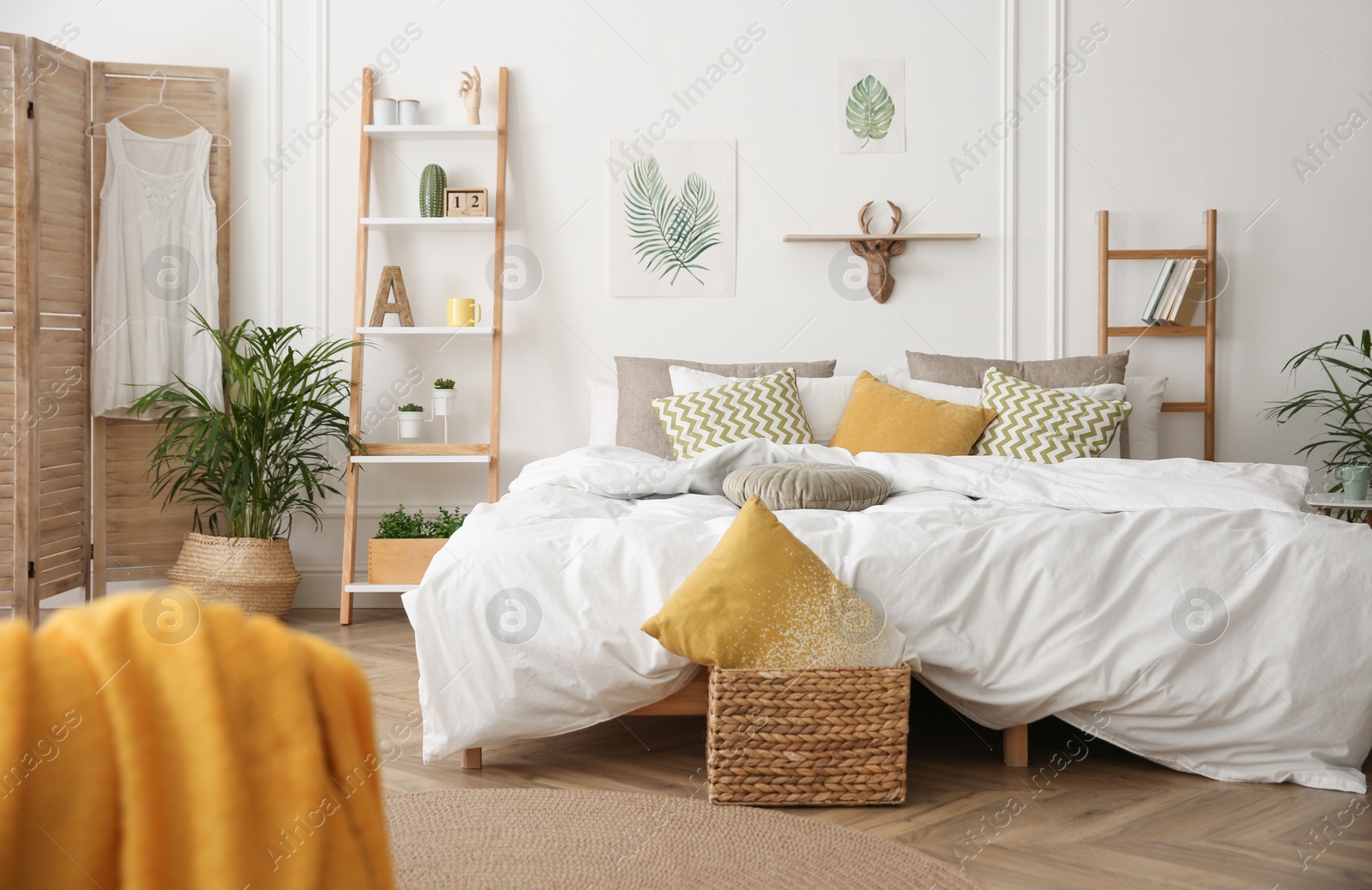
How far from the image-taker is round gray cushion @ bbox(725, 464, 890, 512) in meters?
2.51

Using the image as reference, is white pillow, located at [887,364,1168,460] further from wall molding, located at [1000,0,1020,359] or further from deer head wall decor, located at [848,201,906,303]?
wall molding, located at [1000,0,1020,359]

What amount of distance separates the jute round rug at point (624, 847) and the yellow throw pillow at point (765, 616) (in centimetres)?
29

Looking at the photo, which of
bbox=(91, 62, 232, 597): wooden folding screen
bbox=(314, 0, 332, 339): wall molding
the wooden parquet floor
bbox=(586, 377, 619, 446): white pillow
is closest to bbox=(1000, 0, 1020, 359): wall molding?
bbox=(586, 377, 619, 446): white pillow

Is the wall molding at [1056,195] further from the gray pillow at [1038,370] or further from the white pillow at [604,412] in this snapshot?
the white pillow at [604,412]

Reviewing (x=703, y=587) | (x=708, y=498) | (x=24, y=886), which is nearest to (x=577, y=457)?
(x=708, y=498)

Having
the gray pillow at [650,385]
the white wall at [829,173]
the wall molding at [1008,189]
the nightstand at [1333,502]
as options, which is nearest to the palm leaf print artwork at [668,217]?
the white wall at [829,173]

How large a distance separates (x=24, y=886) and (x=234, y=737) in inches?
4.2

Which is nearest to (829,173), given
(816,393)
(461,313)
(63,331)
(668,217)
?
(668,217)

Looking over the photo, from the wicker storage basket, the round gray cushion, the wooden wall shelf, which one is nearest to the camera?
the wicker storage basket

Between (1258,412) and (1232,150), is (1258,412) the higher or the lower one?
the lower one

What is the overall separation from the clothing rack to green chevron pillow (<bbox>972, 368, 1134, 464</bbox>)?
2.54 feet

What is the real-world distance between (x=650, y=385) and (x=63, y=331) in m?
2.02

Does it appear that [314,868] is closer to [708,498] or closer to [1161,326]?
[708,498]

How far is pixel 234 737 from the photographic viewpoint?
54 centimetres
